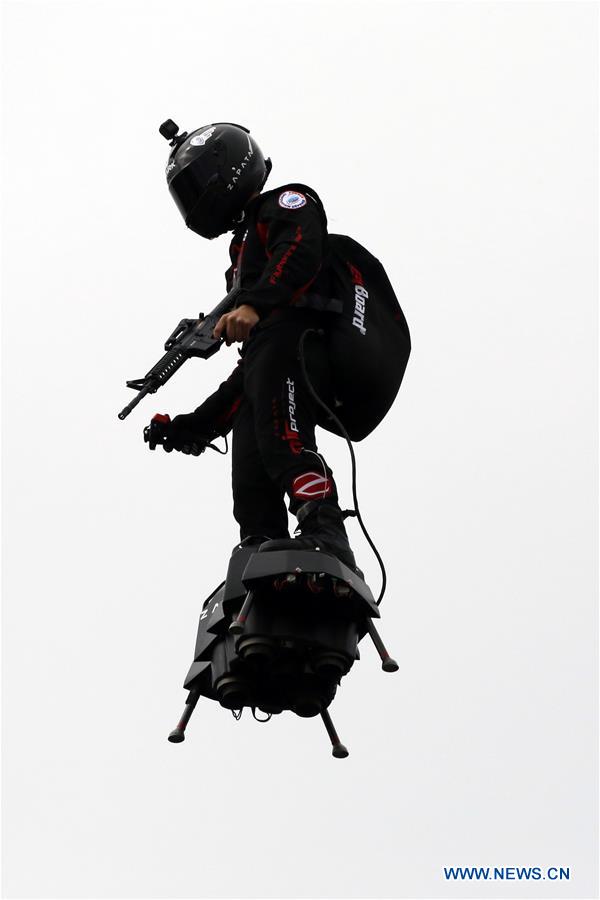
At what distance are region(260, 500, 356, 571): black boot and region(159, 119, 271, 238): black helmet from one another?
2.36 metres

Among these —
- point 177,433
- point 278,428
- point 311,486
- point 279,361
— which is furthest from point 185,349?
point 311,486

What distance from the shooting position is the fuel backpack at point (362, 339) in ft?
31.0

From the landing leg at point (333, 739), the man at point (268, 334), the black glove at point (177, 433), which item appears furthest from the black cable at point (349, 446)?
the black glove at point (177, 433)

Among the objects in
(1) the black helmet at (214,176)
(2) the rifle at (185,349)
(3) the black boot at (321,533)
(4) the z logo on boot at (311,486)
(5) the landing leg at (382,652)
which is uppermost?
(1) the black helmet at (214,176)

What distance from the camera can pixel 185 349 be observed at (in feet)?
33.3

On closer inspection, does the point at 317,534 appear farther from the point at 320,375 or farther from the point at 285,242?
the point at 285,242

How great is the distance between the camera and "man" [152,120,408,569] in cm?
895

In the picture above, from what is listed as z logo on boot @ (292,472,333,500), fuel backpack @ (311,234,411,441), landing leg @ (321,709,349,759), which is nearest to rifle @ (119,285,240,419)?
fuel backpack @ (311,234,411,441)

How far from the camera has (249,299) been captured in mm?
8961

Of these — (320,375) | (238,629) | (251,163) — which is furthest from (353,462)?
(251,163)

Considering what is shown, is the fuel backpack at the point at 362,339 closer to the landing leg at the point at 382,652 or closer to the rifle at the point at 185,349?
the rifle at the point at 185,349

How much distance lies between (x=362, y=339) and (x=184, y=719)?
8.59 ft

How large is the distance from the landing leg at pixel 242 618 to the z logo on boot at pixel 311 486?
27.7 inches

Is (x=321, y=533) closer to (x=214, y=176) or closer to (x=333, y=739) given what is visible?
(x=333, y=739)
